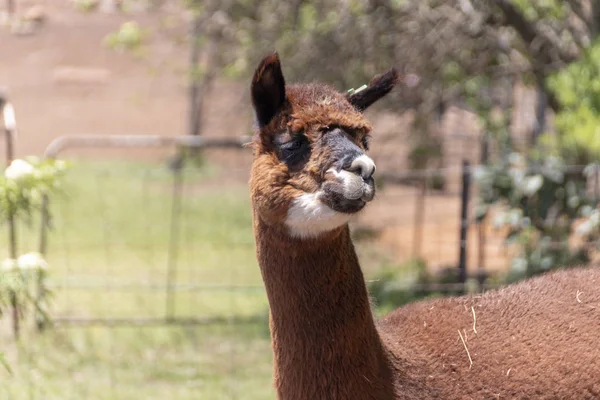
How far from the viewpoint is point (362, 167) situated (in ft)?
9.61

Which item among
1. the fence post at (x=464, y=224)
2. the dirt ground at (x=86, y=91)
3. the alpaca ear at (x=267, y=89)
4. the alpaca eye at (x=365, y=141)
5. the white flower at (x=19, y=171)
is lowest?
the fence post at (x=464, y=224)

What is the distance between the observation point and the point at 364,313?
10.5ft

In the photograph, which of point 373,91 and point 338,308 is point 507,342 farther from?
point 373,91

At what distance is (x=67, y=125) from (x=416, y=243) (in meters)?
10.6

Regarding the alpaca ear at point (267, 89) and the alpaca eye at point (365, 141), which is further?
the alpaca eye at point (365, 141)

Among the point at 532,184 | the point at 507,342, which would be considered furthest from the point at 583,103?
the point at 507,342

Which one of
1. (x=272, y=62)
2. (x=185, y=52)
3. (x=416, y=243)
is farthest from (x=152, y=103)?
(x=272, y=62)

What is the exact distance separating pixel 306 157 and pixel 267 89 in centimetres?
31

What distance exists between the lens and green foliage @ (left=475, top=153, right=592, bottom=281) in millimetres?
7230

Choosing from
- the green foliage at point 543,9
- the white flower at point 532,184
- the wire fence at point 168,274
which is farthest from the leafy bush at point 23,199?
the green foliage at point 543,9

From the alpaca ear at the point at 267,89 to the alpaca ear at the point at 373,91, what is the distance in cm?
32

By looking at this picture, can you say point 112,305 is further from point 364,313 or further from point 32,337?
point 364,313

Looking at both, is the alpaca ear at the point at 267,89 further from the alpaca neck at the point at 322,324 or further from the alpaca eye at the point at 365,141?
the alpaca neck at the point at 322,324

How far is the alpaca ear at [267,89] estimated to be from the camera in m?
3.12
